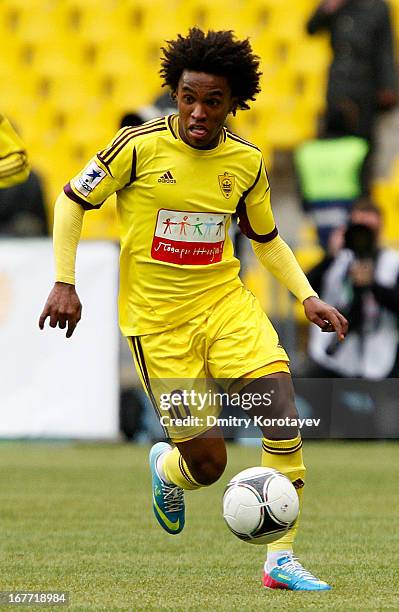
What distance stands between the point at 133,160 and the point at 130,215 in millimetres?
230

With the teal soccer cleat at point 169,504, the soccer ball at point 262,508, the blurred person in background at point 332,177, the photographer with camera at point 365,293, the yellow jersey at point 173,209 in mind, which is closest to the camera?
the soccer ball at point 262,508

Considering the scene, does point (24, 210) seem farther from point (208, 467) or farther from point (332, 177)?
point (208, 467)

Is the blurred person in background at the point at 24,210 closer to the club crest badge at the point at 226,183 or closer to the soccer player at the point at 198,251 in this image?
the soccer player at the point at 198,251

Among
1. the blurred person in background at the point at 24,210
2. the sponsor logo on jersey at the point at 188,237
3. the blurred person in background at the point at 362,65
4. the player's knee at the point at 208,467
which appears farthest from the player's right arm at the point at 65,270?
the blurred person in background at the point at 362,65

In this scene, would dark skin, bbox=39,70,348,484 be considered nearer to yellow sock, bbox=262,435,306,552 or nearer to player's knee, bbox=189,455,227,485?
yellow sock, bbox=262,435,306,552

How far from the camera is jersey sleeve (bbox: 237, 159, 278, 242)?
5.50 metres

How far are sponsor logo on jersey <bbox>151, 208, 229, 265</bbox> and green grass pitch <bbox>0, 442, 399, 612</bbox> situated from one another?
125cm

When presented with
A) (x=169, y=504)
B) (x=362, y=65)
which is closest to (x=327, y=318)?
(x=169, y=504)

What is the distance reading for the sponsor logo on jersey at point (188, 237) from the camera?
211 inches

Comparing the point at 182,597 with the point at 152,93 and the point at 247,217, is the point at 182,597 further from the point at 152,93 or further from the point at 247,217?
the point at 152,93

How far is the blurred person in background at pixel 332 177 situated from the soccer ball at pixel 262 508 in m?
6.95

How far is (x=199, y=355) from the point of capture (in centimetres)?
547

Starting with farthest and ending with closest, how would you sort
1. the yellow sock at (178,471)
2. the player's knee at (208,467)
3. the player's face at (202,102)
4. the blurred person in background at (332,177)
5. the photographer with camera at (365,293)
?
the blurred person in background at (332,177) < the photographer with camera at (365,293) < the yellow sock at (178,471) < the player's knee at (208,467) < the player's face at (202,102)

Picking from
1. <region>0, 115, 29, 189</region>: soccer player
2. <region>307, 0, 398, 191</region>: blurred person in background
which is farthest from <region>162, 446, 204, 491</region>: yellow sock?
<region>307, 0, 398, 191</region>: blurred person in background
